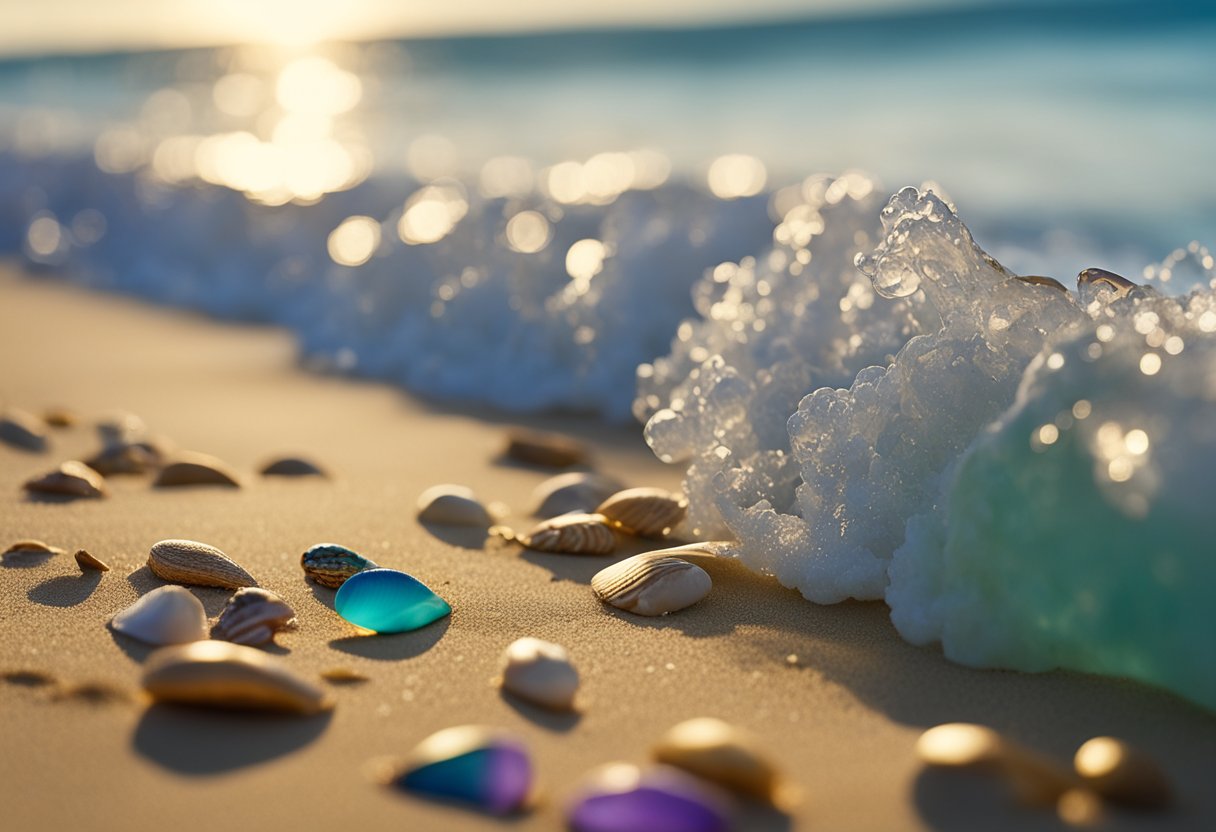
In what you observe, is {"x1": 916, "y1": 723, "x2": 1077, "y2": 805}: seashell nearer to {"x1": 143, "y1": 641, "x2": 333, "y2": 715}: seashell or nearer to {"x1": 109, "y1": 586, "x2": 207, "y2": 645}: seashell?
{"x1": 143, "y1": 641, "x2": 333, "y2": 715}: seashell

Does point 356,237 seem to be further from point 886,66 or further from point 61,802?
point 886,66

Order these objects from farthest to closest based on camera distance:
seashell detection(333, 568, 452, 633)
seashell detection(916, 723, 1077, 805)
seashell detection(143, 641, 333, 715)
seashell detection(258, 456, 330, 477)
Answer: seashell detection(258, 456, 330, 477) → seashell detection(333, 568, 452, 633) → seashell detection(143, 641, 333, 715) → seashell detection(916, 723, 1077, 805)

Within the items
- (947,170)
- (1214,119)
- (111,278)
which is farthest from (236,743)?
(1214,119)

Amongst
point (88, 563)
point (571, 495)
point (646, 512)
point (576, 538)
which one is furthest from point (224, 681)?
point (571, 495)

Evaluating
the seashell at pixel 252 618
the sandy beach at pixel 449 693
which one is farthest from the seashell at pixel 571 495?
the seashell at pixel 252 618

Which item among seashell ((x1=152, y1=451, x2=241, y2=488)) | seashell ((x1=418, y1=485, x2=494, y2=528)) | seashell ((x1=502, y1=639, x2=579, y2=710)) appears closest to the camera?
seashell ((x1=502, y1=639, x2=579, y2=710))

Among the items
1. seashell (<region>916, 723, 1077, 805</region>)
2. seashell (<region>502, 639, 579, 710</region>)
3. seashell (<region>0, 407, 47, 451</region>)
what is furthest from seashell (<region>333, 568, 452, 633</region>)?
seashell (<region>0, 407, 47, 451</region>)

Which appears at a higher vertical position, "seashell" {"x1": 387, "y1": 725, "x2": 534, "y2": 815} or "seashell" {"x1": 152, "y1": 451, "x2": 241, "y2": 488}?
"seashell" {"x1": 152, "y1": 451, "x2": 241, "y2": 488}
